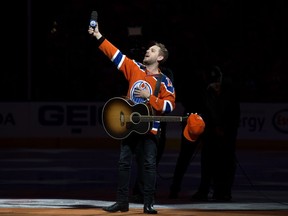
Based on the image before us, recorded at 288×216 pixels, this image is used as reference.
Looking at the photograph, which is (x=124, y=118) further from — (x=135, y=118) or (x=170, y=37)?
(x=170, y=37)

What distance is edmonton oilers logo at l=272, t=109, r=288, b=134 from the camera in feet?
86.7

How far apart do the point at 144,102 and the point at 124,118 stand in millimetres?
284

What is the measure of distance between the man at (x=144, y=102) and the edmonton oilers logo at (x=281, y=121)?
15.4 meters

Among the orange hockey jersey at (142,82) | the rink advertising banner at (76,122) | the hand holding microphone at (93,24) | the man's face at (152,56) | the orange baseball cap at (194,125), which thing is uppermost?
the hand holding microphone at (93,24)

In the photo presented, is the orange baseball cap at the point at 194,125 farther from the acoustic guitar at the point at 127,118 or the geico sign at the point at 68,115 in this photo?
the geico sign at the point at 68,115

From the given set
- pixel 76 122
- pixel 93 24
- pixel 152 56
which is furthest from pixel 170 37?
pixel 93 24

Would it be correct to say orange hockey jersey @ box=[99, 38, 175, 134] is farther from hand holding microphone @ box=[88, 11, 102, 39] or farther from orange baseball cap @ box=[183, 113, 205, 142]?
orange baseball cap @ box=[183, 113, 205, 142]

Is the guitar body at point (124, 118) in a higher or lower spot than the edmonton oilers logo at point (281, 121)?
higher

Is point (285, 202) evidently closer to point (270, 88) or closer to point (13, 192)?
point (13, 192)

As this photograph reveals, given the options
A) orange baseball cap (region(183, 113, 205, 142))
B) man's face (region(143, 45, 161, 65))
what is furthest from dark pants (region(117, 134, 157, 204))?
man's face (region(143, 45, 161, 65))

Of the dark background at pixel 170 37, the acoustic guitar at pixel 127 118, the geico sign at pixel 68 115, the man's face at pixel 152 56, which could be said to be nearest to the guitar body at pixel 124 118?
the acoustic guitar at pixel 127 118

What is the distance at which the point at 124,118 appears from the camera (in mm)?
11109

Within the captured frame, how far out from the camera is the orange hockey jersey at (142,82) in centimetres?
1116

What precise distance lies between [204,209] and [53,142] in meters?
14.8
